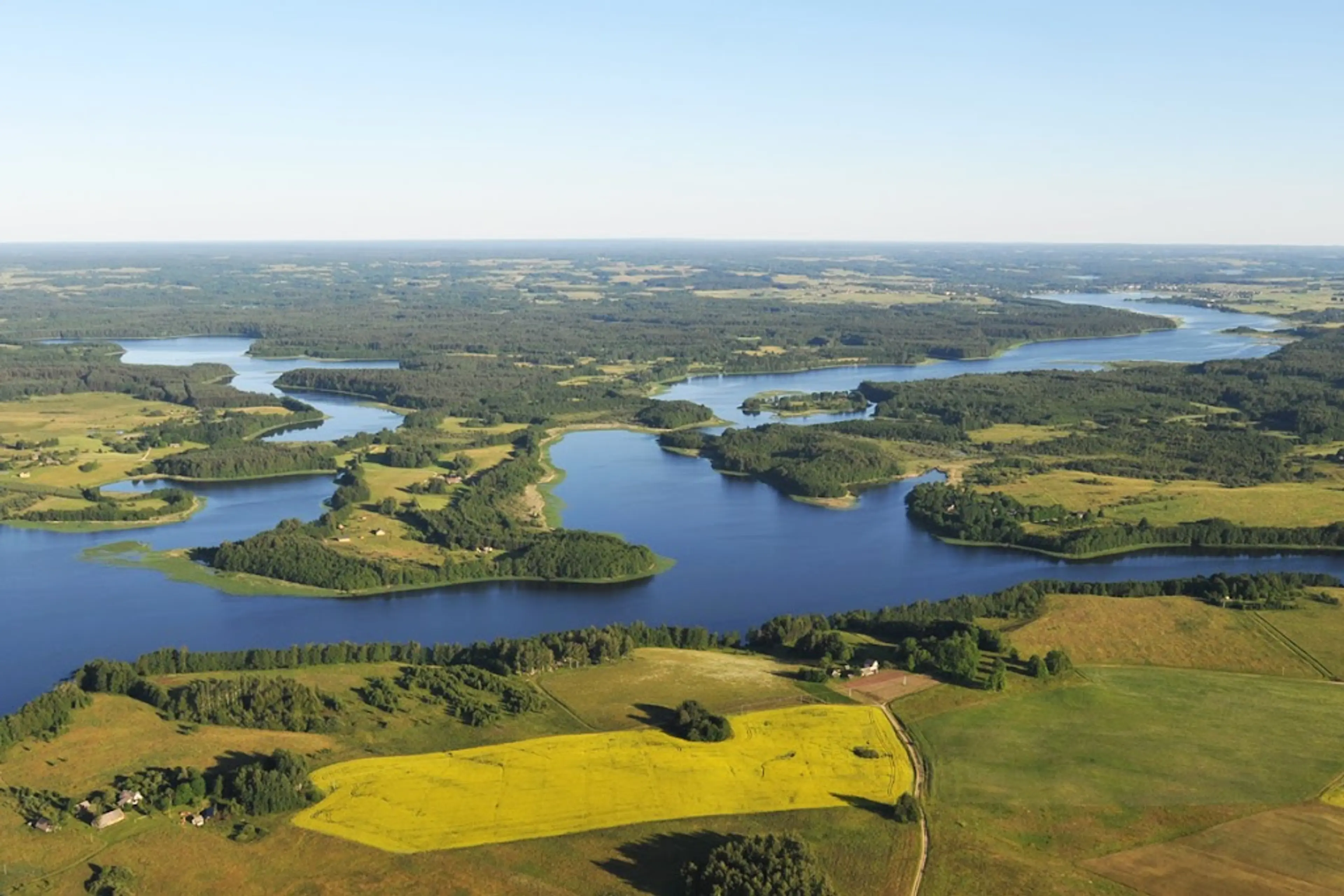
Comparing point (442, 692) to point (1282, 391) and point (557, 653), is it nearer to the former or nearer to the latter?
point (557, 653)

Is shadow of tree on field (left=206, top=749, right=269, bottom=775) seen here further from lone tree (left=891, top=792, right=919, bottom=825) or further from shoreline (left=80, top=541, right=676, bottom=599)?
shoreline (left=80, top=541, right=676, bottom=599)

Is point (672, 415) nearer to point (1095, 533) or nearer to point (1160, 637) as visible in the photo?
point (1095, 533)

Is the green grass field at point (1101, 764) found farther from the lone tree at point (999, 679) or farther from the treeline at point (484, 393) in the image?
the treeline at point (484, 393)

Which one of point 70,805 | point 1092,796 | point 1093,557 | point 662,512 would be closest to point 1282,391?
Result: point 1093,557

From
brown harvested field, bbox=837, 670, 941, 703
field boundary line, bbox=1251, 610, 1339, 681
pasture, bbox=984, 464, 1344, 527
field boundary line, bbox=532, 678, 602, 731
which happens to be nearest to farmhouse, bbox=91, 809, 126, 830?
field boundary line, bbox=532, 678, 602, 731

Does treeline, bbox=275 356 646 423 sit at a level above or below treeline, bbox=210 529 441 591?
above

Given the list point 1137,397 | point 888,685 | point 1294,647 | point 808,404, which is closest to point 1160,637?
point 1294,647
